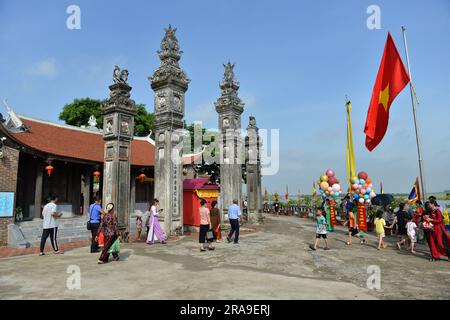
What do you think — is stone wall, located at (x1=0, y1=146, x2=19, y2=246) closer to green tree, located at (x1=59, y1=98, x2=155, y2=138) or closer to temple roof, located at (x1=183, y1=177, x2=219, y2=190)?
temple roof, located at (x1=183, y1=177, x2=219, y2=190)

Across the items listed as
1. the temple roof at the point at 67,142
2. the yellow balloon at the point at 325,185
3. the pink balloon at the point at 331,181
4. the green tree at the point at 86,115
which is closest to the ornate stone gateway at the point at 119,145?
the temple roof at the point at 67,142

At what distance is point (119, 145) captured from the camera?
10406 millimetres

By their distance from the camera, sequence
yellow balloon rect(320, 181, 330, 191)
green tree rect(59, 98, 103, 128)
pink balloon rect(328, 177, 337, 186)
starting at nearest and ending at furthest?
yellow balloon rect(320, 181, 330, 191) → pink balloon rect(328, 177, 337, 186) → green tree rect(59, 98, 103, 128)

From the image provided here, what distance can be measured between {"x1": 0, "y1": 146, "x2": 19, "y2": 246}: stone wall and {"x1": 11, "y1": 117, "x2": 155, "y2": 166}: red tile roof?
3539mm

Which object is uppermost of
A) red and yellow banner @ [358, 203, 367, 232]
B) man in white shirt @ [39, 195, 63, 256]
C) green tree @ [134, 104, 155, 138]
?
green tree @ [134, 104, 155, 138]

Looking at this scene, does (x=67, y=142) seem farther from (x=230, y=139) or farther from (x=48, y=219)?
(x=48, y=219)

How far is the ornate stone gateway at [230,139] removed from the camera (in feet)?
46.3

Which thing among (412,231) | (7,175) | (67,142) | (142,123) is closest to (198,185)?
(7,175)

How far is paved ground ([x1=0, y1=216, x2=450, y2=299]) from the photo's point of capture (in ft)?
15.1

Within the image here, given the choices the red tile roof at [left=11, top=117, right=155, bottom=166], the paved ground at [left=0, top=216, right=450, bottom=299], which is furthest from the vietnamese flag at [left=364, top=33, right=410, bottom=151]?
the red tile roof at [left=11, top=117, right=155, bottom=166]

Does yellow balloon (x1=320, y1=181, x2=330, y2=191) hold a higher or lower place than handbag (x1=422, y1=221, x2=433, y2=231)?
higher

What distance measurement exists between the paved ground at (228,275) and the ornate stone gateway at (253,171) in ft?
29.4

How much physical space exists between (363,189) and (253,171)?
722 cm
